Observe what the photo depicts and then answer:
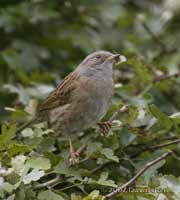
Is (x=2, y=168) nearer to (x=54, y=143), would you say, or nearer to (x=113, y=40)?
(x=54, y=143)

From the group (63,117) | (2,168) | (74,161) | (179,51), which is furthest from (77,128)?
(179,51)

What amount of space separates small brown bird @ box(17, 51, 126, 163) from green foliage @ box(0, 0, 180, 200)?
0.27 ft

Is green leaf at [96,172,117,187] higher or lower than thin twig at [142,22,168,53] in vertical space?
lower

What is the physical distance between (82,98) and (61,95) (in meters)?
0.22

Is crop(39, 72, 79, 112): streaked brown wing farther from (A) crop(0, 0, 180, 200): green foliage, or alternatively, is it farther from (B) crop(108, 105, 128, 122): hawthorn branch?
(B) crop(108, 105, 128, 122): hawthorn branch

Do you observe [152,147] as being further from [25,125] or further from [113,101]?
[25,125]

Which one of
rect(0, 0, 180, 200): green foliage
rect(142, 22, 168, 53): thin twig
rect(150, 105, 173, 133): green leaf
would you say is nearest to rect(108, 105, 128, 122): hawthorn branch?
rect(0, 0, 180, 200): green foliage

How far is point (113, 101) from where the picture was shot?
4.68 metres

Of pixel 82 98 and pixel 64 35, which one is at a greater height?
pixel 64 35

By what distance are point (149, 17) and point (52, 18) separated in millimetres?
868

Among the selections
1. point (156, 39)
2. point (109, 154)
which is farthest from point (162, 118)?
point (156, 39)

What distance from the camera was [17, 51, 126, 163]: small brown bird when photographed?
14.2ft

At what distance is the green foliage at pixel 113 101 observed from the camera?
349 centimetres

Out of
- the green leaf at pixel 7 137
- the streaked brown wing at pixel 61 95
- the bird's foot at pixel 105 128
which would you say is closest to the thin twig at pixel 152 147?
the bird's foot at pixel 105 128
